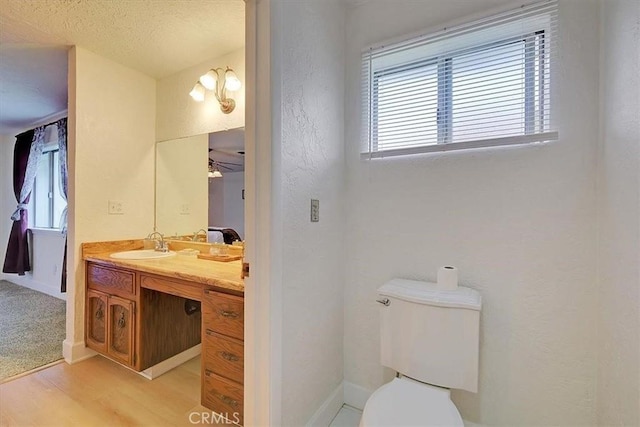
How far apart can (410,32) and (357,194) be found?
0.92m

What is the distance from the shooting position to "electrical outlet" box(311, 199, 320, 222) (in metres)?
1.42

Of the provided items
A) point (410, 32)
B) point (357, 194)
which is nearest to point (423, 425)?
point (357, 194)

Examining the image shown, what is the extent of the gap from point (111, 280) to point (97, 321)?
390mm

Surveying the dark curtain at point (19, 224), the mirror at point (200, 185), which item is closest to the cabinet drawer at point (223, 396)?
the mirror at point (200, 185)

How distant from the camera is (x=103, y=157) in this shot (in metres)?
2.29

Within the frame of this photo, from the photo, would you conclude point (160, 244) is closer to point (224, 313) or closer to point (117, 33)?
point (224, 313)

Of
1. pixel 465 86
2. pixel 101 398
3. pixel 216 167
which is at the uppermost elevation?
pixel 465 86

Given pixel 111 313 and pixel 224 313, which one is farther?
pixel 111 313

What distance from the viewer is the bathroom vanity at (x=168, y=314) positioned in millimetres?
1411

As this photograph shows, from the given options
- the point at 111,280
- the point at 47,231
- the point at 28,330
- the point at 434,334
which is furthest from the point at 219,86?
the point at 47,231

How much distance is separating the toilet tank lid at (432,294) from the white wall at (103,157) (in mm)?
2212

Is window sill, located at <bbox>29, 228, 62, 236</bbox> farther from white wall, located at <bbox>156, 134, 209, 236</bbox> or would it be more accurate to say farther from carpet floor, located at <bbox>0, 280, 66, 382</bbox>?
white wall, located at <bbox>156, 134, 209, 236</bbox>

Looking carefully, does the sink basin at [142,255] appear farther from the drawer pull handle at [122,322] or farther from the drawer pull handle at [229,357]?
the drawer pull handle at [229,357]

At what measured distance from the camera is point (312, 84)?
1423 mm
